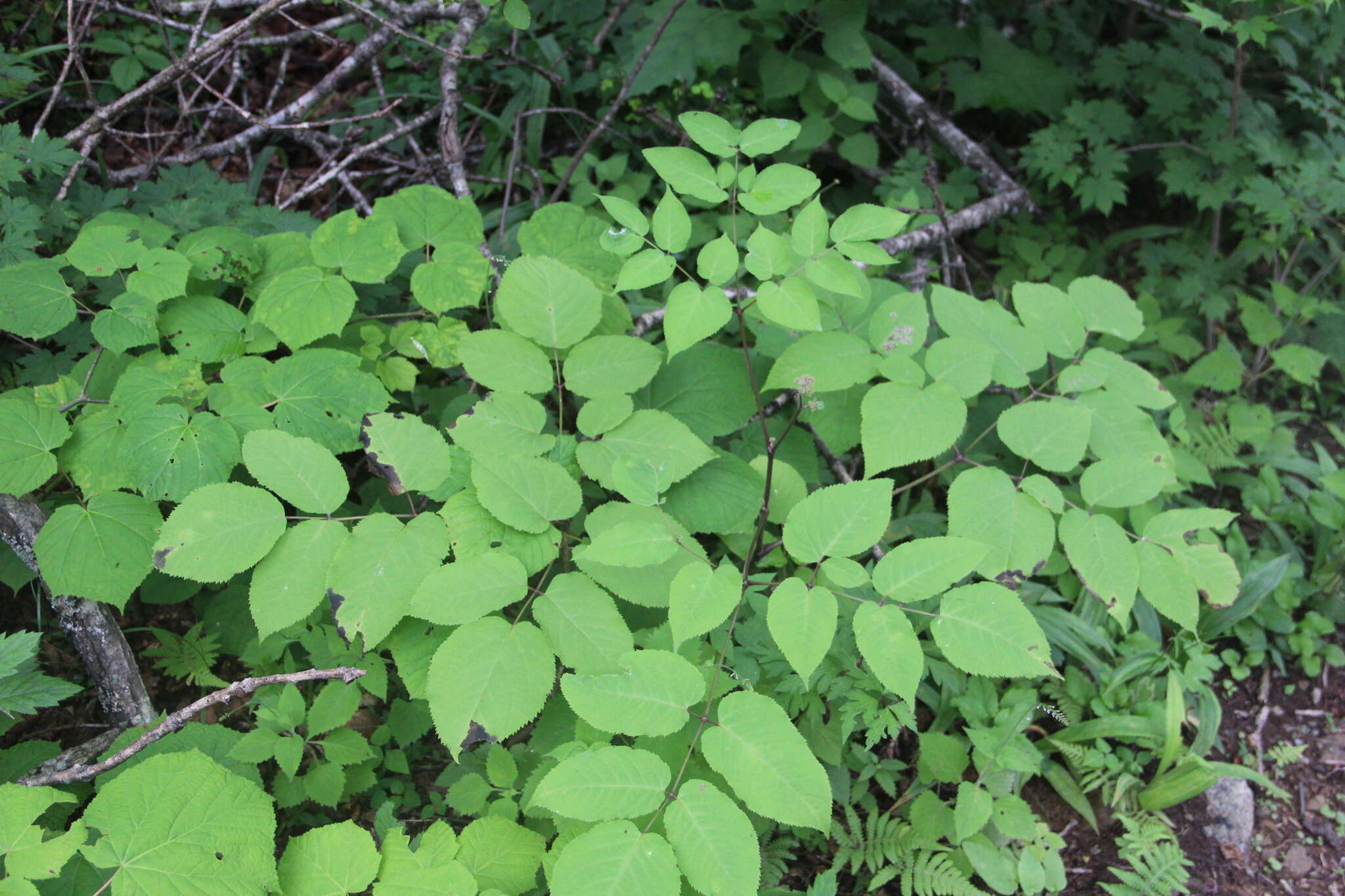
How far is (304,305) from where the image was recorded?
1942 millimetres

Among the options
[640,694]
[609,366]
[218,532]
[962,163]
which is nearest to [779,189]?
[609,366]

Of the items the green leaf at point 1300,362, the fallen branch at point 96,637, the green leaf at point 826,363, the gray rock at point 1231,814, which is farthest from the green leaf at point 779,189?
the green leaf at point 1300,362

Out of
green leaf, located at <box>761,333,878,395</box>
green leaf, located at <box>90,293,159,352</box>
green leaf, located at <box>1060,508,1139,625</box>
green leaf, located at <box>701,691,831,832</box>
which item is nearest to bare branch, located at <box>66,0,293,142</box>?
green leaf, located at <box>90,293,159,352</box>

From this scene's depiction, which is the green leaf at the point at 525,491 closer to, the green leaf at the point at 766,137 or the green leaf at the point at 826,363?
the green leaf at the point at 826,363

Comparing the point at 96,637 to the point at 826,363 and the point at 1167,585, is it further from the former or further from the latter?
the point at 1167,585

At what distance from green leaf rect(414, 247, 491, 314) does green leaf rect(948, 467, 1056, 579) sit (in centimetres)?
132

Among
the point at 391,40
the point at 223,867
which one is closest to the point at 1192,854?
the point at 223,867

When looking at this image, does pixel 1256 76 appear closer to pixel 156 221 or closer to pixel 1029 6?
pixel 1029 6

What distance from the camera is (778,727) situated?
4.48 feet

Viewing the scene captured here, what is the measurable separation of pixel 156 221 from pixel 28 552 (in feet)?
3.22

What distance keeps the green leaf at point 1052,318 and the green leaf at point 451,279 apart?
1459 millimetres

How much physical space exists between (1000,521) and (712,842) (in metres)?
0.98

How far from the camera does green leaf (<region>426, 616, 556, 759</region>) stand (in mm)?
1390

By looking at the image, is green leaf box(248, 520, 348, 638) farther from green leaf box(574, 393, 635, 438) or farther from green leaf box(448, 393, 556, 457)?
green leaf box(574, 393, 635, 438)
